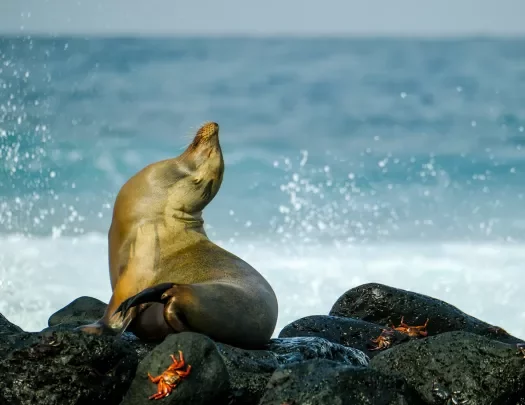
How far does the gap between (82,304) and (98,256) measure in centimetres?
732

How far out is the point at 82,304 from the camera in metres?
7.22

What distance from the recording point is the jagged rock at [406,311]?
7.20 m

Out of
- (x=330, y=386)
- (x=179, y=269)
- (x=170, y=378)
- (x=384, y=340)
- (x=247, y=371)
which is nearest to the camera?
(x=330, y=386)

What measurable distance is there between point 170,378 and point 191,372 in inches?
3.4

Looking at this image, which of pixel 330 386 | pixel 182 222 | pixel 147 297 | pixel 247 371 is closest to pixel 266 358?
pixel 247 371

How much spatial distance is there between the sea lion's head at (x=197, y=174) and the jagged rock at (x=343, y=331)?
0.98m

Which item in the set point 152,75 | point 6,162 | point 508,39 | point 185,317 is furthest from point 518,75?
point 185,317

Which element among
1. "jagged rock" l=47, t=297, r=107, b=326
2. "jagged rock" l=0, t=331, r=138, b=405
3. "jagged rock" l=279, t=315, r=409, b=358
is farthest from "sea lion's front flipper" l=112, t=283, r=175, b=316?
"jagged rock" l=47, t=297, r=107, b=326

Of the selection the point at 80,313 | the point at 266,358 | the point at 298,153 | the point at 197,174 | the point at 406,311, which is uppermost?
the point at 298,153

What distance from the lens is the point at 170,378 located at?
15.9 ft

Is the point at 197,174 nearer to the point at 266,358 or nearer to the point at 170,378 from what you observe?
the point at 266,358

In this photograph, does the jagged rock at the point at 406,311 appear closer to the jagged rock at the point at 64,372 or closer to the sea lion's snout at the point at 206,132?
the sea lion's snout at the point at 206,132

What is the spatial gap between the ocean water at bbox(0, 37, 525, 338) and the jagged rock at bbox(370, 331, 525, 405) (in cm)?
784

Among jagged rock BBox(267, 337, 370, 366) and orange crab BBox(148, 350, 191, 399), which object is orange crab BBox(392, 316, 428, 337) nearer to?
jagged rock BBox(267, 337, 370, 366)
